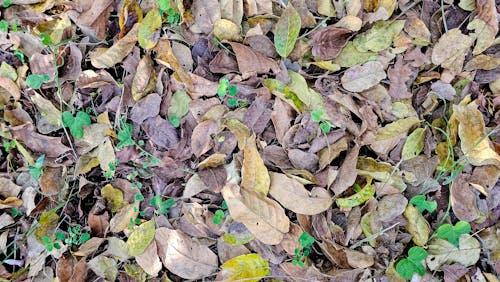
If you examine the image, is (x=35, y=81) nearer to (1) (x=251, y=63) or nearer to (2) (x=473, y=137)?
(1) (x=251, y=63)

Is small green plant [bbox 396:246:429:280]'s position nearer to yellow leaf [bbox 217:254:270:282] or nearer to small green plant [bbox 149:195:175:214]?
yellow leaf [bbox 217:254:270:282]

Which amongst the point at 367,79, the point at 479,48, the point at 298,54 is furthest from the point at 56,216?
the point at 479,48

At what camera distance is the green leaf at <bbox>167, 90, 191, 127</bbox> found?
4.13 ft

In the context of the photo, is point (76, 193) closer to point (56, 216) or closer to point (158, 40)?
point (56, 216)

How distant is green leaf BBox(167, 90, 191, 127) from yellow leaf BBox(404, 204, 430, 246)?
2.04ft

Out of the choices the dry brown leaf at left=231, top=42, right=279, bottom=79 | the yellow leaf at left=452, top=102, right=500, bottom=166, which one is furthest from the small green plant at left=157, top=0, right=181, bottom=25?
the yellow leaf at left=452, top=102, right=500, bottom=166

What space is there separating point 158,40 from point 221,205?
1.55ft

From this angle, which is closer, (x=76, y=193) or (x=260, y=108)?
(x=260, y=108)

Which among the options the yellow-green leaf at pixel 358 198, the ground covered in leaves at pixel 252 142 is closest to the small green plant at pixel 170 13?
the ground covered in leaves at pixel 252 142

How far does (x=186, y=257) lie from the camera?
3.99 ft

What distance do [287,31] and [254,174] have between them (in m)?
0.38

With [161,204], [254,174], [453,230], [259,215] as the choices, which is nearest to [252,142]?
[254,174]

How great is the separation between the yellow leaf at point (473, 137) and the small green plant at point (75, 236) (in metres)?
1.01

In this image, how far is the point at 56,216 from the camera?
131 centimetres
